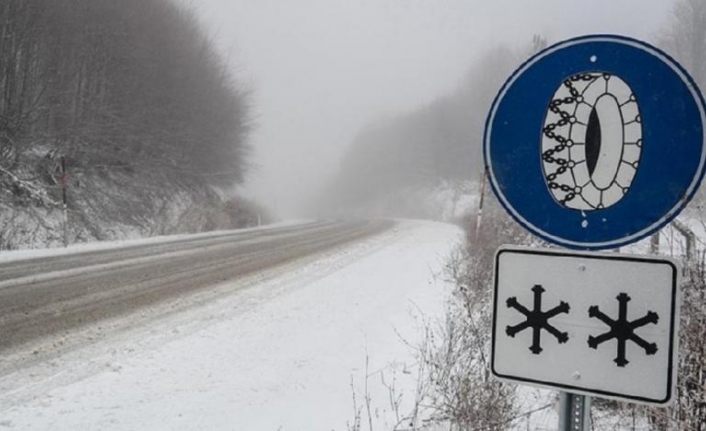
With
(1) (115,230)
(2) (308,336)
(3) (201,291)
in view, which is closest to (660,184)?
(2) (308,336)

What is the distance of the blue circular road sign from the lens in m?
1.58

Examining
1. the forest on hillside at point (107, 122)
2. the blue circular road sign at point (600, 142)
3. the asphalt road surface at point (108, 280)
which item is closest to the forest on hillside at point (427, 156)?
Answer: the forest on hillside at point (107, 122)

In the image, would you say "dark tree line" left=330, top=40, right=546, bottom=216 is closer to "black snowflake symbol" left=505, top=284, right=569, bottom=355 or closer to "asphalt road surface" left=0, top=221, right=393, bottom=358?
"asphalt road surface" left=0, top=221, right=393, bottom=358

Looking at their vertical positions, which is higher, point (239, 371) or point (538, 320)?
point (538, 320)

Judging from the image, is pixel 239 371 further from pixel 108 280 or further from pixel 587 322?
pixel 108 280

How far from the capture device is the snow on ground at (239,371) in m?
4.20

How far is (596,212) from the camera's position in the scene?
1.65m

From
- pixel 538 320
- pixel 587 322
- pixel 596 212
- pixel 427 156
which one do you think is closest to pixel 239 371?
pixel 538 320

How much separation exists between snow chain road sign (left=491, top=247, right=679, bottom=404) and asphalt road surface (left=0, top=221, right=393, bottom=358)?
5.64 metres

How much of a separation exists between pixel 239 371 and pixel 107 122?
19.3 meters

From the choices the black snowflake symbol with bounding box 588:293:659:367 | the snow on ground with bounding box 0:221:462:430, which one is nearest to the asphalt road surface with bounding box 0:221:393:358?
the snow on ground with bounding box 0:221:462:430

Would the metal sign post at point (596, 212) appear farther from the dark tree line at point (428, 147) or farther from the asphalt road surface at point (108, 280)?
the dark tree line at point (428, 147)

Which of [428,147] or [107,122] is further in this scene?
[428,147]

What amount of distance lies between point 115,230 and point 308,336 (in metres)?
15.4
